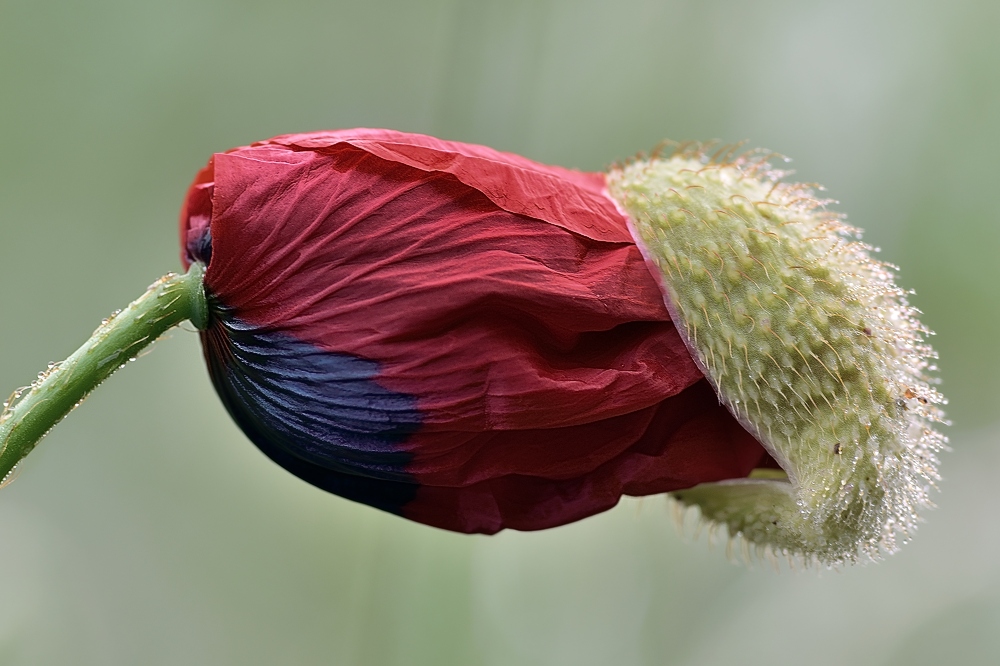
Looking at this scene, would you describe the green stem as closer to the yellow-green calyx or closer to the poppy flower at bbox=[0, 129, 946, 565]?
the poppy flower at bbox=[0, 129, 946, 565]

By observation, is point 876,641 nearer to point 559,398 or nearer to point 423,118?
point 559,398

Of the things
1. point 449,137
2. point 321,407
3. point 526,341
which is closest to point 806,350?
point 526,341

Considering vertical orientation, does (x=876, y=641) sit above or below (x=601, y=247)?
below

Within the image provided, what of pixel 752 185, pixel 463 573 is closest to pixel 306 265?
pixel 752 185

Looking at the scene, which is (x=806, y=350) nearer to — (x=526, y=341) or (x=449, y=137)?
(x=526, y=341)

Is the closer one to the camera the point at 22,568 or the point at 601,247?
the point at 601,247

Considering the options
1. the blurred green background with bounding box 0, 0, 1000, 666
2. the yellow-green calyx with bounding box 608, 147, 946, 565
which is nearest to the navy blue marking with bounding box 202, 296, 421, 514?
the yellow-green calyx with bounding box 608, 147, 946, 565
